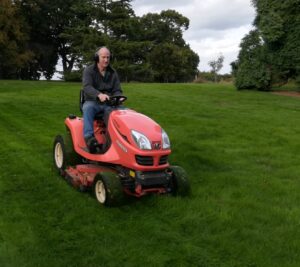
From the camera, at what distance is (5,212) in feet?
19.2

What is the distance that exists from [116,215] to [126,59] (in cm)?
3831

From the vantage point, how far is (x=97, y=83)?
7188 millimetres

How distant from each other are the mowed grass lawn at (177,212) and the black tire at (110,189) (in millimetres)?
116

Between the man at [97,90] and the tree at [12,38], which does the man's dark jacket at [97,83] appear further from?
the tree at [12,38]

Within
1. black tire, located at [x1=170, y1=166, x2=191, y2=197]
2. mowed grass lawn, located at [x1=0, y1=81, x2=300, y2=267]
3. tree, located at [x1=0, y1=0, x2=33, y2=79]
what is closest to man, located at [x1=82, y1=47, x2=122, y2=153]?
mowed grass lawn, located at [x1=0, y1=81, x2=300, y2=267]

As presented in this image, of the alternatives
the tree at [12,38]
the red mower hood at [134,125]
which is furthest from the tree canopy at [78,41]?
the red mower hood at [134,125]

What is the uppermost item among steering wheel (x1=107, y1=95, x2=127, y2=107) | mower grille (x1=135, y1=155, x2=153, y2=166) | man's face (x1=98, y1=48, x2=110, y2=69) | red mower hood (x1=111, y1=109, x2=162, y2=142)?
man's face (x1=98, y1=48, x2=110, y2=69)

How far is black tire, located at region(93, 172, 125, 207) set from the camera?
5.90 meters

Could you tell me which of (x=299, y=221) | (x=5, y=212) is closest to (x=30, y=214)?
(x=5, y=212)

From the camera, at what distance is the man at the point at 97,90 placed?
6805mm

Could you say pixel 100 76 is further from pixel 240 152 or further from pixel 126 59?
pixel 126 59

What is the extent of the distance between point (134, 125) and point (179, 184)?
947 mm

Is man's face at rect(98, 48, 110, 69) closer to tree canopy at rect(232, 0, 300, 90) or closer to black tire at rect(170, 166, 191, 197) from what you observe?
black tire at rect(170, 166, 191, 197)

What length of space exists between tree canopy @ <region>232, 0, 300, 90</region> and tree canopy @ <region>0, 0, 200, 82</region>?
1810cm
